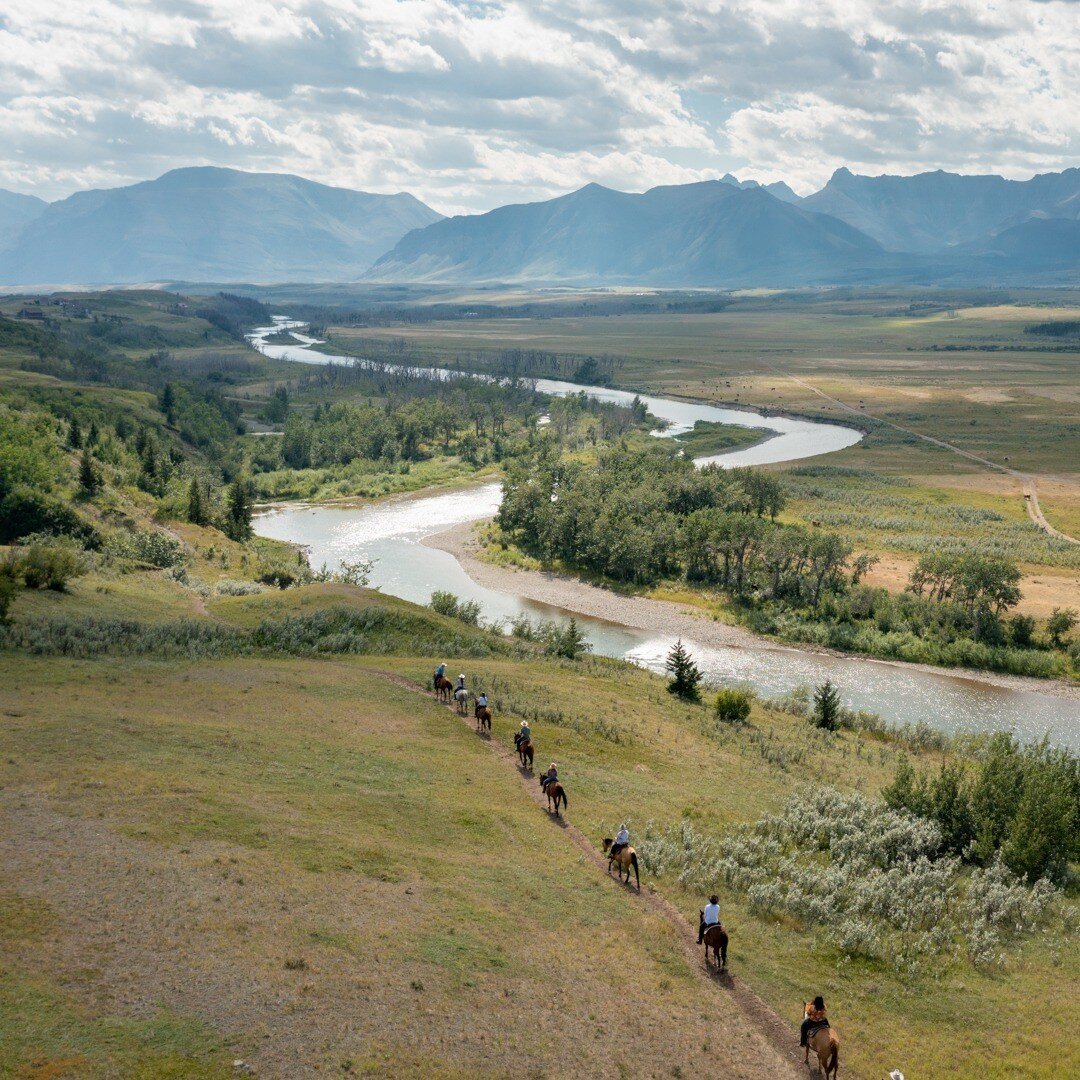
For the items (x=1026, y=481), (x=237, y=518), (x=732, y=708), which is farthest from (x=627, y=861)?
(x=1026, y=481)

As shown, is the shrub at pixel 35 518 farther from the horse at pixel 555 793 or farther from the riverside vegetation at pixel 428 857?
the horse at pixel 555 793

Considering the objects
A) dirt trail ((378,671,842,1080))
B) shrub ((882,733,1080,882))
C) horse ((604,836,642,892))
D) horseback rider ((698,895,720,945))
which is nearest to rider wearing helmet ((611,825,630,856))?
horse ((604,836,642,892))

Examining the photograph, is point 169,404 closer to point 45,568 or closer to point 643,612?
point 643,612

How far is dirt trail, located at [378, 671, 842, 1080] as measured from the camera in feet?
78.6

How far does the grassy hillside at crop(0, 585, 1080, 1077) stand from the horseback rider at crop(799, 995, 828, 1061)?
3.18 feet

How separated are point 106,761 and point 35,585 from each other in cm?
3399

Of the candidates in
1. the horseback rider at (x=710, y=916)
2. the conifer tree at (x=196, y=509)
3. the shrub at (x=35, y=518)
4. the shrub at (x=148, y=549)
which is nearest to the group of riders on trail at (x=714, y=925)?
the horseback rider at (x=710, y=916)

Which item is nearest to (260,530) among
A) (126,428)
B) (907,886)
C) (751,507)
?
(126,428)

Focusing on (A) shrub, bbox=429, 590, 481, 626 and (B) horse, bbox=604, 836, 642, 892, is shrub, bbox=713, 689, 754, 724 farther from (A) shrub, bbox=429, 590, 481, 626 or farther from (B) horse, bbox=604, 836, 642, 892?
(B) horse, bbox=604, 836, 642, 892

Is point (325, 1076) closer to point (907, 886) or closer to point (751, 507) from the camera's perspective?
point (907, 886)

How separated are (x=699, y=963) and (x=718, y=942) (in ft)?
3.31

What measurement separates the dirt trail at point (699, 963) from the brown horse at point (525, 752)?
12.0 inches

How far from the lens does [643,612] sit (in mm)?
98438

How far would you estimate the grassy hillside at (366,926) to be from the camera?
813 inches
